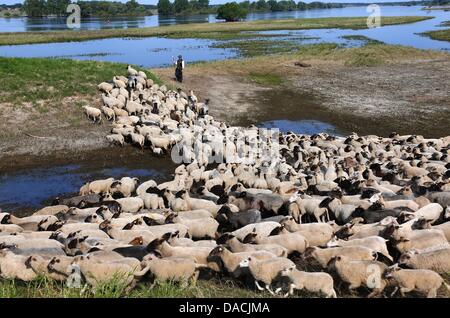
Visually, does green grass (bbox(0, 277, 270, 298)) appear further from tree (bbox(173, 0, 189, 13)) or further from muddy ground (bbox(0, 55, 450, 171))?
tree (bbox(173, 0, 189, 13))

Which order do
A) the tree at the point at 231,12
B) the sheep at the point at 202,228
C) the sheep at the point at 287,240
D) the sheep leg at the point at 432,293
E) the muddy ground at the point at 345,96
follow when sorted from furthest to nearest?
the tree at the point at 231,12 < the muddy ground at the point at 345,96 < the sheep at the point at 202,228 < the sheep at the point at 287,240 < the sheep leg at the point at 432,293

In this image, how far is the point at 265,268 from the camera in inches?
309

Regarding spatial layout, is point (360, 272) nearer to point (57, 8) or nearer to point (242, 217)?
point (242, 217)

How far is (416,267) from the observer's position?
26.5ft

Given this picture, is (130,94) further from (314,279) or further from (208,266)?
(314,279)

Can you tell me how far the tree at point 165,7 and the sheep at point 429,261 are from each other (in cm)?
19148

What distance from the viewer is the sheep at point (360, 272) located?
7.65 metres

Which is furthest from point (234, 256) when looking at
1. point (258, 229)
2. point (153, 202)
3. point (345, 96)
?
point (345, 96)

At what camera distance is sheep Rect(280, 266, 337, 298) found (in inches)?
294

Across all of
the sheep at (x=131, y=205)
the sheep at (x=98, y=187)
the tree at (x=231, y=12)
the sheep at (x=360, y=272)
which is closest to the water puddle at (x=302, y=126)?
Answer: the sheep at (x=98, y=187)

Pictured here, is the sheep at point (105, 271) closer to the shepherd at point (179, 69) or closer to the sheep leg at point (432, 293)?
the sheep leg at point (432, 293)

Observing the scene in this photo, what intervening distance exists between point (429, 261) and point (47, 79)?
65.1 ft

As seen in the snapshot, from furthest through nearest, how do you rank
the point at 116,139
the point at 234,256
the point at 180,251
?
the point at 116,139 → the point at 180,251 → the point at 234,256
